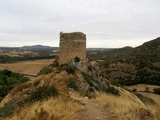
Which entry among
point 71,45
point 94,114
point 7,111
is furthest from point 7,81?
point 94,114

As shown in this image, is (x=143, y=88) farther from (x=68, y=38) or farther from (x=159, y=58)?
(x=68, y=38)

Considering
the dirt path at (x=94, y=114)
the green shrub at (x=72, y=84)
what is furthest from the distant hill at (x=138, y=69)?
the dirt path at (x=94, y=114)

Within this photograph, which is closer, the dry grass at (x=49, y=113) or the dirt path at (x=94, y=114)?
the dry grass at (x=49, y=113)

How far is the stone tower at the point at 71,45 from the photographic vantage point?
19.2 meters

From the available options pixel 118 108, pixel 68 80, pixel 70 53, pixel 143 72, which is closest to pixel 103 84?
pixel 70 53

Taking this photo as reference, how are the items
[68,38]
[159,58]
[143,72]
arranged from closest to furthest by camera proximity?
[68,38], [143,72], [159,58]

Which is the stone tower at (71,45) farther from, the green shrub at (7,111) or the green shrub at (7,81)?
the green shrub at (7,81)

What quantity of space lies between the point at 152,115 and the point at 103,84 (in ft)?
51.7

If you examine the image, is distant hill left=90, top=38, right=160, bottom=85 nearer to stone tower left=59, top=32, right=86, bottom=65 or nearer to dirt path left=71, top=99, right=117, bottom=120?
stone tower left=59, top=32, right=86, bottom=65

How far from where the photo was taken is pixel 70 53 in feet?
63.3

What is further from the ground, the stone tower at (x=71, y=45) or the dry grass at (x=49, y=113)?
the stone tower at (x=71, y=45)

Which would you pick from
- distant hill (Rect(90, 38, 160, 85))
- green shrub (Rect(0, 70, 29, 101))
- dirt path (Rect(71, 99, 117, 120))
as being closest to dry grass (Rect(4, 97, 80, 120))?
dirt path (Rect(71, 99, 117, 120))

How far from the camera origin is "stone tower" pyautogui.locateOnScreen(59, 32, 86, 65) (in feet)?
63.0

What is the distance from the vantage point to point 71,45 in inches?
754
